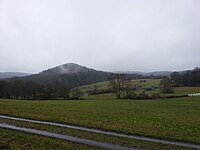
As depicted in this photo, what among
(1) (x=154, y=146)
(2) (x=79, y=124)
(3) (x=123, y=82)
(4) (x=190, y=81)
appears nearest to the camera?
(1) (x=154, y=146)

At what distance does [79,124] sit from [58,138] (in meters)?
6.18

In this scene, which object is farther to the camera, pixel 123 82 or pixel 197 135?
pixel 123 82

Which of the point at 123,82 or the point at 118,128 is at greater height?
the point at 123,82

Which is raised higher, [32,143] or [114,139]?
[32,143]

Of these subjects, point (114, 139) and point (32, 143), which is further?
point (114, 139)

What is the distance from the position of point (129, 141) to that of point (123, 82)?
3118 inches

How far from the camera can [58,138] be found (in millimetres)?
15906

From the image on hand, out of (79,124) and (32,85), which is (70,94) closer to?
(32,85)

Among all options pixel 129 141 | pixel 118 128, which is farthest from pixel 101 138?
pixel 118 128

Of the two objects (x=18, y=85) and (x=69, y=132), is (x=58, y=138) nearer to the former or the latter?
(x=69, y=132)

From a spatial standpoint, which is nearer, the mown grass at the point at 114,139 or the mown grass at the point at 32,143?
the mown grass at the point at 32,143

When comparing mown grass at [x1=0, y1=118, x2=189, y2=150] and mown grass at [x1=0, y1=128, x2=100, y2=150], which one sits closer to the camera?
mown grass at [x1=0, y1=128, x2=100, y2=150]

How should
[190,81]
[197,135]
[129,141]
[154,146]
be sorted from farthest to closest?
[190,81] → [197,135] → [129,141] → [154,146]

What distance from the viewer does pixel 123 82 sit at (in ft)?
309
